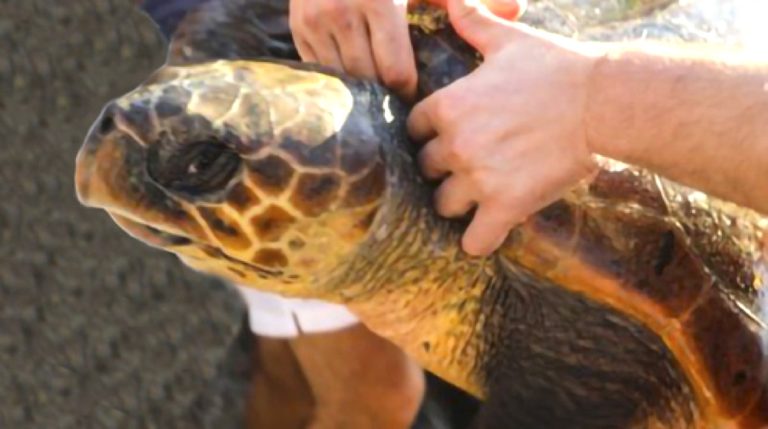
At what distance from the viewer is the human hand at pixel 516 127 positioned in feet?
2.44

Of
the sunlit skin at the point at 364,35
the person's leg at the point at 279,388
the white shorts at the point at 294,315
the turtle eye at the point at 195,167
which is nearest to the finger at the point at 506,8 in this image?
the sunlit skin at the point at 364,35

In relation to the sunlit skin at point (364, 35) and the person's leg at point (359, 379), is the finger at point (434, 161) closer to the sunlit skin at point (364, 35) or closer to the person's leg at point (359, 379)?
the sunlit skin at point (364, 35)

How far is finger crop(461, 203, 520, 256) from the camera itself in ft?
2.49

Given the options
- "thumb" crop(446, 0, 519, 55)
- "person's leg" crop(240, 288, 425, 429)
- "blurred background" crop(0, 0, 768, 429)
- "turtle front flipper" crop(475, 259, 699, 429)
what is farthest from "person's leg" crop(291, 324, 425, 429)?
"thumb" crop(446, 0, 519, 55)

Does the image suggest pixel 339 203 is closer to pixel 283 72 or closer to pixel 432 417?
pixel 283 72

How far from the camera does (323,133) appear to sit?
0.73 m

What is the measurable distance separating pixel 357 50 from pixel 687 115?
22 centimetres

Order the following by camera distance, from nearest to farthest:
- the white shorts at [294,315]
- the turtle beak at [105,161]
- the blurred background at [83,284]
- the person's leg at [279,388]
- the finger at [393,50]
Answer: the turtle beak at [105,161], the finger at [393,50], the white shorts at [294,315], the person's leg at [279,388], the blurred background at [83,284]

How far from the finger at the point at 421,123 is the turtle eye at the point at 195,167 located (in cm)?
13

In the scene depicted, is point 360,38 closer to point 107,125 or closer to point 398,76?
point 398,76

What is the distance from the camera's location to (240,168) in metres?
0.71

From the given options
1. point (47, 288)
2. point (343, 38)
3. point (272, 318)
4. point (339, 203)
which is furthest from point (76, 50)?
point (339, 203)

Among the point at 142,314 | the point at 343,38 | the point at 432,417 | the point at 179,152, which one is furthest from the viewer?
the point at 142,314

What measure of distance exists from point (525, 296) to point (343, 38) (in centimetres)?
21
